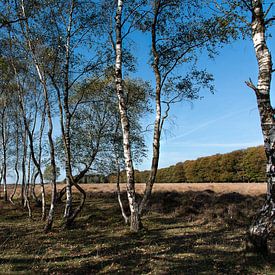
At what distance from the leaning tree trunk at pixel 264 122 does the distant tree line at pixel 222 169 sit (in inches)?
2218

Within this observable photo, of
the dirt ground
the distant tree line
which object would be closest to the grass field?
the dirt ground

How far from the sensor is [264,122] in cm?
836

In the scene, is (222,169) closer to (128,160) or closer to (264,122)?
(128,160)

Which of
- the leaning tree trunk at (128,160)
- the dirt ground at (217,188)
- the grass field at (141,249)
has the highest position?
the leaning tree trunk at (128,160)

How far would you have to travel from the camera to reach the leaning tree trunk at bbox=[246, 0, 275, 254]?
25.7 feet

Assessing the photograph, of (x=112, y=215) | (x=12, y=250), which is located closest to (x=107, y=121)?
(x=112, y=215)

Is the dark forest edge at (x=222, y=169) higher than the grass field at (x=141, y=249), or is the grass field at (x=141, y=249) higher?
the dark forest edge at (x=222, y=169)

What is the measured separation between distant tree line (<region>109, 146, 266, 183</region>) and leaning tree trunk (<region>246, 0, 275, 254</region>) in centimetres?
5634

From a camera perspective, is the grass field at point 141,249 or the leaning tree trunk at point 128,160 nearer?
the grass field at point 141,249

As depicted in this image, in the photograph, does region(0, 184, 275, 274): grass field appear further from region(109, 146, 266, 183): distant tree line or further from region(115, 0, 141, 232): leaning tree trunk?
region(109, 146, 266, 183): distant tree line

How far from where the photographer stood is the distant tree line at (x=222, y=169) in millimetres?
70188

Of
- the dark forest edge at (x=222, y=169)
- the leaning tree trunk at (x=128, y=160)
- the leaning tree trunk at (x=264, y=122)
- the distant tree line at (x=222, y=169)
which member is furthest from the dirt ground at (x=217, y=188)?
the leaning tree trunk at (x=264, y=122)

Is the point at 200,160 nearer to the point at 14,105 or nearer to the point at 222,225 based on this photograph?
the point at 14,105

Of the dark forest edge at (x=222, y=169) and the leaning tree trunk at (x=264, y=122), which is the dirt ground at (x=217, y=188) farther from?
the leaning tree trunk at (x=264, y=122)
